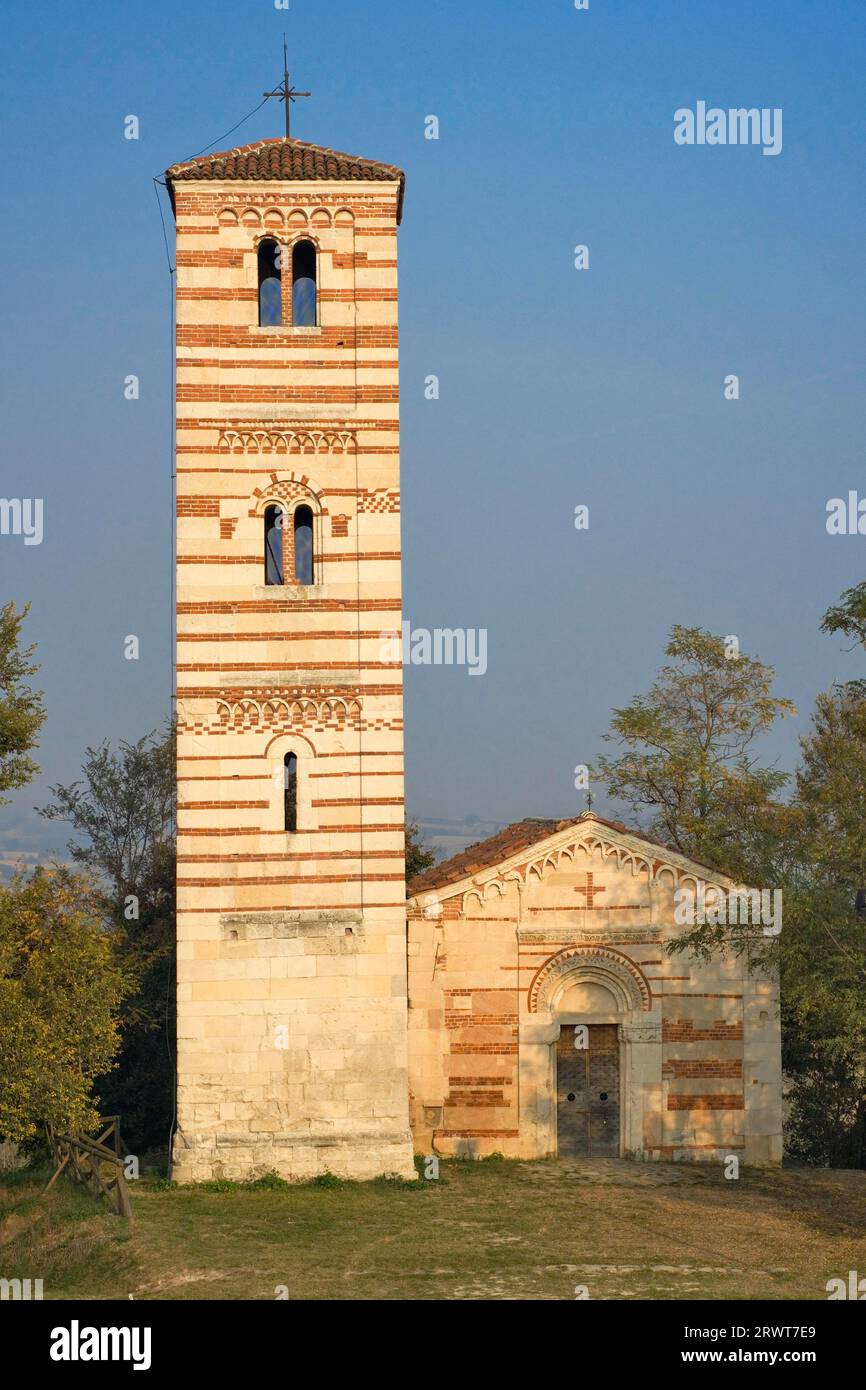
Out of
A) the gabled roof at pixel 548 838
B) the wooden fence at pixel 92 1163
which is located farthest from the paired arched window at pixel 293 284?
the wooden fence at pixel 92 1163

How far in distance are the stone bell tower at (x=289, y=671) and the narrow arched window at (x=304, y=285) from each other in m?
0.04

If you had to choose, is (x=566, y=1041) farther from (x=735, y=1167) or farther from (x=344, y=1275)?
(x=344, y=1275)

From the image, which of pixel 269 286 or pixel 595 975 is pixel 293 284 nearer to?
pixel 269 286

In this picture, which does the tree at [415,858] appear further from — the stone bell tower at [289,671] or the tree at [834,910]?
the tree at [834,910]

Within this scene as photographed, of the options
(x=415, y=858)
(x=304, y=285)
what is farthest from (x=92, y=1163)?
(x=304, y=285)

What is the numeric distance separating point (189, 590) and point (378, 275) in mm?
5677

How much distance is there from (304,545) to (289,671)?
2.03 meters

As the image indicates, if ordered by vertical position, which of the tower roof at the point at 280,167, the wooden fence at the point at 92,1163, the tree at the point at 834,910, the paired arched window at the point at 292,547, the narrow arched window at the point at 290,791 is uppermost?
the tower roof at the point at 280,167

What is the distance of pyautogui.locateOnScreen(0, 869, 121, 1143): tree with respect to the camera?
22.9 m

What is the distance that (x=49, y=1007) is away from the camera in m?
23.9

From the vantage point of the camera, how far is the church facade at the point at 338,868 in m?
25.6

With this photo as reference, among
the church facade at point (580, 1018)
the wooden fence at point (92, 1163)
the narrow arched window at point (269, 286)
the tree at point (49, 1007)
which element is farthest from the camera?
the church facade at point (580, 1018)

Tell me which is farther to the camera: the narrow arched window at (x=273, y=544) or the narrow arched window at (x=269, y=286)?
the narrow arched window at (x=269, y=286)
